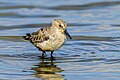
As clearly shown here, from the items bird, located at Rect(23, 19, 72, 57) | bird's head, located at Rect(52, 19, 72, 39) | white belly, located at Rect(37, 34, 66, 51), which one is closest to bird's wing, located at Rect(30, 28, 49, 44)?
bird, located at Rect(23, 19, 72, 57)

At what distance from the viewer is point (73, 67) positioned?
1264cm

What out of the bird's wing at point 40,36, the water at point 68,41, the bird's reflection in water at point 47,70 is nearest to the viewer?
the bird's reflection in water at point 47,70

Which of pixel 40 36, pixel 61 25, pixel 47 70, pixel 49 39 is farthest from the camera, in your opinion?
pixel 40 36

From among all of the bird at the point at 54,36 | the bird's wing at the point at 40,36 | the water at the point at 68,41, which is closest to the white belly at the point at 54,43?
the bird at the point at 54,36

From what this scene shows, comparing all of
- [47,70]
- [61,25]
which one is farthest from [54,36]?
[47,70]

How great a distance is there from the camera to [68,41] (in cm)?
1553

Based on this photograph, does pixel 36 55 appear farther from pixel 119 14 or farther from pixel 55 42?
pixel 119 14

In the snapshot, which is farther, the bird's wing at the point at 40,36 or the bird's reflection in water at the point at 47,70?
Result: the bird's wing at the point at 40,36

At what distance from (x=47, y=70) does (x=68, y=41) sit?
2920 mm

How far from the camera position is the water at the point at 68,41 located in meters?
12.2

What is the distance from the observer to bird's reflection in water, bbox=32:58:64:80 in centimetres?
1190

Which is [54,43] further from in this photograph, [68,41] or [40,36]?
[68,41]

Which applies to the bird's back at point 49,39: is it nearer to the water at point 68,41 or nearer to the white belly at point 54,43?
the white belly at point 54,43

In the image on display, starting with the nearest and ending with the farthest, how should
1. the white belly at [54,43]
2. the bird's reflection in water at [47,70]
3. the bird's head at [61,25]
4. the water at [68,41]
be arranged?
the bird's reflection in water at [47,70], the water at [68,41], the bird's head at [61,25], the white belly at [54,43]
